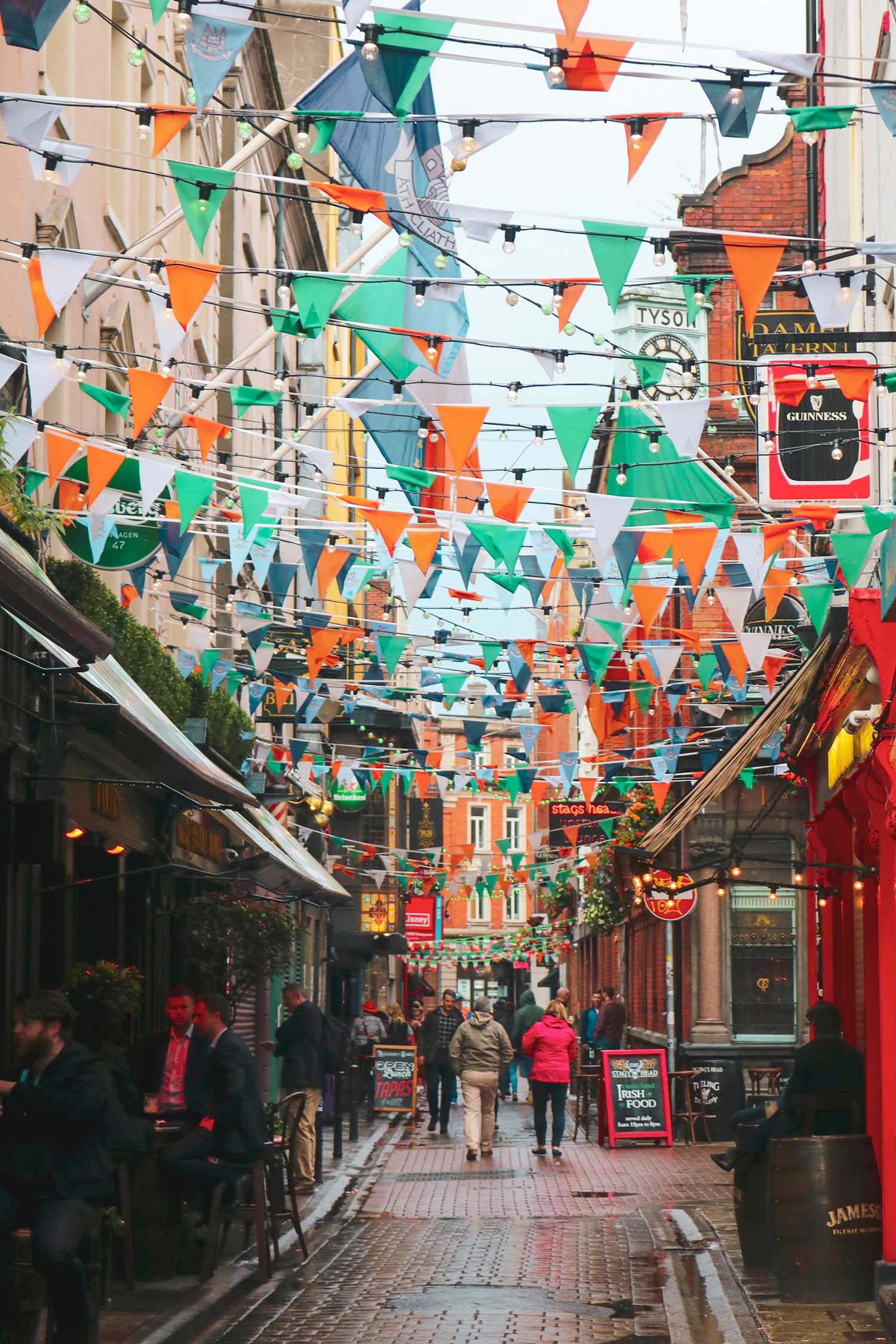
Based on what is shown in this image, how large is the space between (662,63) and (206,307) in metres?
16.9

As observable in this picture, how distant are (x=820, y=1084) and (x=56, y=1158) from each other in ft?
18.3

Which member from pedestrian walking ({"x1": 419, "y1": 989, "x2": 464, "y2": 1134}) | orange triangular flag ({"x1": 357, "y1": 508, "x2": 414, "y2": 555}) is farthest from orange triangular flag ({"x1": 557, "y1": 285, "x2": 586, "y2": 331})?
pedestrian walking ({"x1": 419, "y1": 989, "x2": 464, "y2": 1134})

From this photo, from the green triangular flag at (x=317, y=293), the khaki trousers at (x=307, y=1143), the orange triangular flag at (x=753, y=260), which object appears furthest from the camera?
the khaki trousers at (x=307, y=1143)

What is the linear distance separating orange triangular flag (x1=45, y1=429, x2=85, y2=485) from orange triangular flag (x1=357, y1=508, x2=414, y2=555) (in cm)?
200

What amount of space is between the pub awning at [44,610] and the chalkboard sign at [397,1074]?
1899 cm

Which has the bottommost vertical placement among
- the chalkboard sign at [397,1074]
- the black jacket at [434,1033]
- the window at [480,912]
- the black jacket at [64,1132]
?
the chalkboard sign at [397,1074]

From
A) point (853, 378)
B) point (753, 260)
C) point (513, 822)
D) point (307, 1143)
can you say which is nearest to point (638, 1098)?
point (307, 1143)

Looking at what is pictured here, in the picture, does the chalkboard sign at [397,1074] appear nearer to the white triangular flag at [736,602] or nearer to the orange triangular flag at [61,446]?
the white triangular flag at [736,602]

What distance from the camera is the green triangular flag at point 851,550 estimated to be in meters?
12.9

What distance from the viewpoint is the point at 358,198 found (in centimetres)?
841

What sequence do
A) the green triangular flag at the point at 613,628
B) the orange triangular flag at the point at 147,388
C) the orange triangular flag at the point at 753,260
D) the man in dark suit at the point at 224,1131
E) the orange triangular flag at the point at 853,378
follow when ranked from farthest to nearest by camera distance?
the green triangular flag at the point at 613,628
the man in dark suit at the point at 224,1131
the orange triangular flag at the point at 147,388
the orange triangular flag at the point at 853,378
the orange triangular flag at the point at 753,260

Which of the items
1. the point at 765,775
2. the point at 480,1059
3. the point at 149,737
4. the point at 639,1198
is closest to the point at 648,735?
the point at 765,775

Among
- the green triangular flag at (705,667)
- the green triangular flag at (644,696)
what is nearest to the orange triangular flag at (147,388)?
the green triangular flag at (705,667)

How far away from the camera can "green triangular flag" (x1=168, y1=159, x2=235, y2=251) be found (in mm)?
8227
